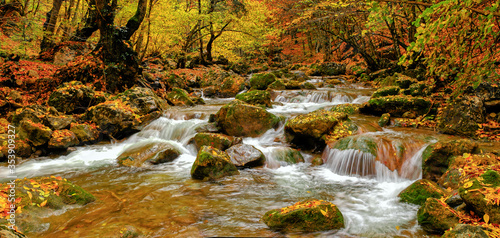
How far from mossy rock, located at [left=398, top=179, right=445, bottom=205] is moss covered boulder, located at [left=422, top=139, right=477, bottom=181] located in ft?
3.72

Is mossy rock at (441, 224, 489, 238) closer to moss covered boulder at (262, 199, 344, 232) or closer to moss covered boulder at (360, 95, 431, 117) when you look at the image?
moss covered boulder at (262, 199, 344, 232)

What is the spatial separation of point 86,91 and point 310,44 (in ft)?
94.2

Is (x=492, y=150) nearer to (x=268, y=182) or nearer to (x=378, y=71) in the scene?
(x=268, y=182)

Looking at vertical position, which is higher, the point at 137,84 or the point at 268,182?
the point at 137,84

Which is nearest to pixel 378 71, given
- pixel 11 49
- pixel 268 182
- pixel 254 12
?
pixel 254 12

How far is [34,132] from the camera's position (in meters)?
7.21

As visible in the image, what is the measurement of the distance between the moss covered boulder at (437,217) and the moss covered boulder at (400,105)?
5850mm

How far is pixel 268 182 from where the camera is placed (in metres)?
5.92

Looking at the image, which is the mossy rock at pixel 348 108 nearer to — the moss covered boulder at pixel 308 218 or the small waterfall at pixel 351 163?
the small waterfall at pixel 351 163

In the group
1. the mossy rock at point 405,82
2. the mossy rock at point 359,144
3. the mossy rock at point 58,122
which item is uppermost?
the mossy rock at point 405,82

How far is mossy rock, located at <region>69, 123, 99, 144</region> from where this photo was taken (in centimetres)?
827

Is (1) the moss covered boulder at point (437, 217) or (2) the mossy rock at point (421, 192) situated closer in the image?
(1) the moss covered boulder at point (437, 217)

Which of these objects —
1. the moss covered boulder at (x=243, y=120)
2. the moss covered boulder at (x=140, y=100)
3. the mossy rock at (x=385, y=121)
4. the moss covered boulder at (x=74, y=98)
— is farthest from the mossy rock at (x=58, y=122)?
the mossy rock at (x=385, y=121)

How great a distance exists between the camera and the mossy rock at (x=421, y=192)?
4332 millimetres
